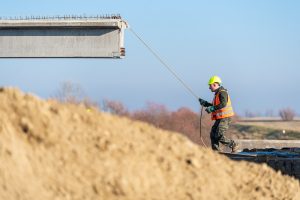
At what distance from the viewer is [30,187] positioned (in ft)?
24.7

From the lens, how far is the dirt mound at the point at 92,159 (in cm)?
770

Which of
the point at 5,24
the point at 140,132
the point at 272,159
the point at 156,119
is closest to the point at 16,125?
the point at 140,132

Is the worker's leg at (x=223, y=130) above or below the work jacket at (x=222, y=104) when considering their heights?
below

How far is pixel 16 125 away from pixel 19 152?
44 centimetres

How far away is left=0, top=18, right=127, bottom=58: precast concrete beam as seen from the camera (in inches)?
1441

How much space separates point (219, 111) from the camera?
17625 millimetres

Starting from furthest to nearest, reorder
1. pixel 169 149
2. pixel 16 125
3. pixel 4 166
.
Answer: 1. pixel 169 149
2. pixel 16 125
3. pixel 4 166

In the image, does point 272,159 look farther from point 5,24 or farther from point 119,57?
point 5,24

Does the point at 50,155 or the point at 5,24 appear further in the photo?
the point at 5,24

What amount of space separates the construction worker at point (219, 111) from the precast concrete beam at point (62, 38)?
61.5ft

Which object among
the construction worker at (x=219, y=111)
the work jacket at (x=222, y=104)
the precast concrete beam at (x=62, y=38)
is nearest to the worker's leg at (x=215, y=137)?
→ the construction worker at (x=219, y=111)

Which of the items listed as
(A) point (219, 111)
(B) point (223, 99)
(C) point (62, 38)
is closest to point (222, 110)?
(A) point (219, 111)

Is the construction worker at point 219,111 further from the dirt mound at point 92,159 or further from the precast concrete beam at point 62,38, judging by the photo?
the precast concrete beam at point 62,38

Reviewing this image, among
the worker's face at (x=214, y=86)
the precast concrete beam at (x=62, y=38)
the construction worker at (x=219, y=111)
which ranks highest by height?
the precast concrete beam at (x=62, y=38)
